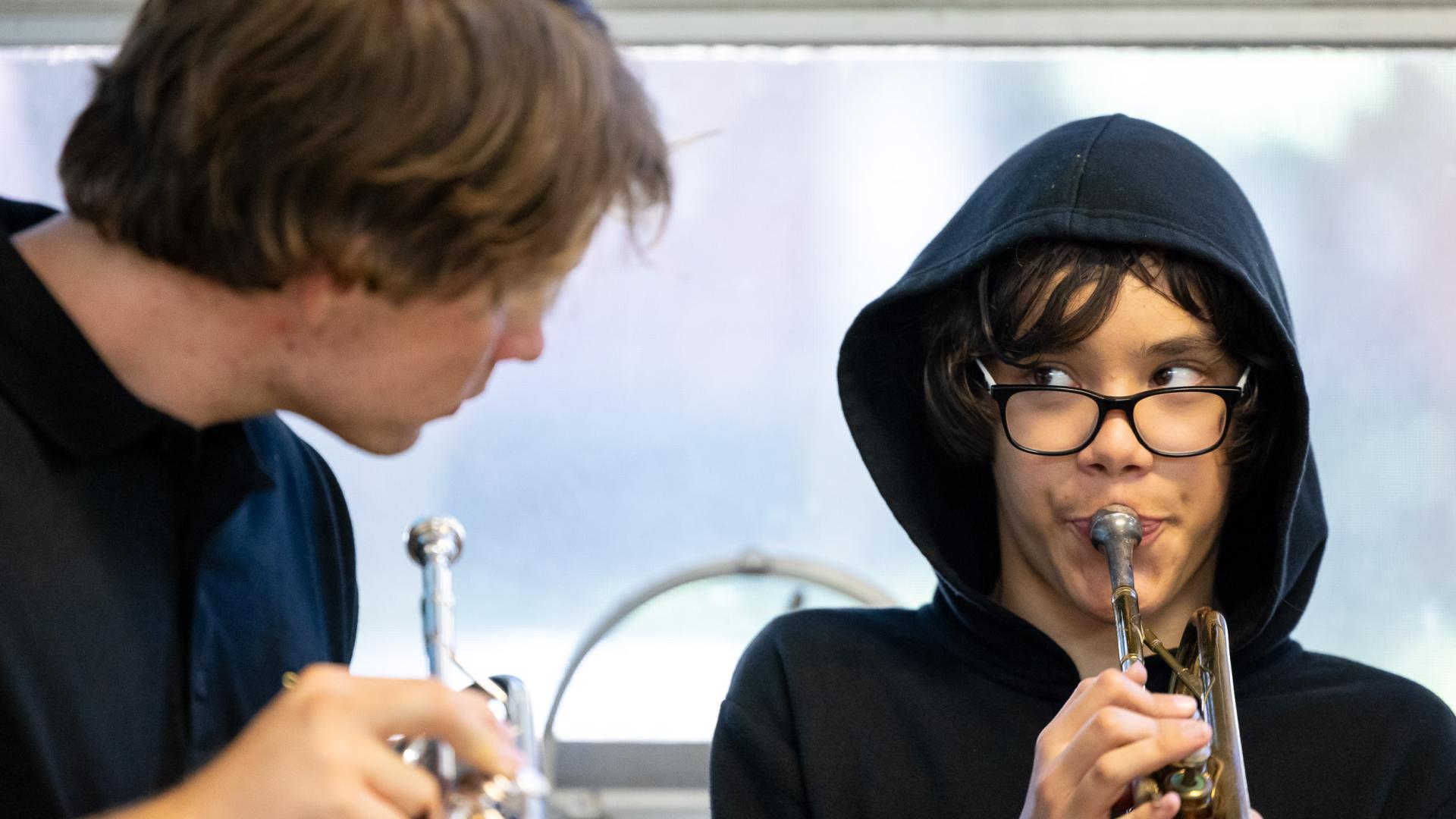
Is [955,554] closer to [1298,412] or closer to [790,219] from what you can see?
[1298,412]

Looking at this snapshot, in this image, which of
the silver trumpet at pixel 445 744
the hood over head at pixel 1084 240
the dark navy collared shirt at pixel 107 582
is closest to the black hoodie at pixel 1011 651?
the hood over head at pixel 1084 240

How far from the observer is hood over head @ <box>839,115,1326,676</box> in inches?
59.1

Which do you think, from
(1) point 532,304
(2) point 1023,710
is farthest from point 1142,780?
(1) point 532,304

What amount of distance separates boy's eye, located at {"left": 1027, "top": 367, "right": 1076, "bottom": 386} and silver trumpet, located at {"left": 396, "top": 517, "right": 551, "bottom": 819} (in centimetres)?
60

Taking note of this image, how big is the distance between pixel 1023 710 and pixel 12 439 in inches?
39.6

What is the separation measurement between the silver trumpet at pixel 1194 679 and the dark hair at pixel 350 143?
639mm

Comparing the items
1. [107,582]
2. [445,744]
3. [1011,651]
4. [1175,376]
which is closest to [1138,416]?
[1175,376]

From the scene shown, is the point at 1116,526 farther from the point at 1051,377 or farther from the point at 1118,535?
the point at 1051,377

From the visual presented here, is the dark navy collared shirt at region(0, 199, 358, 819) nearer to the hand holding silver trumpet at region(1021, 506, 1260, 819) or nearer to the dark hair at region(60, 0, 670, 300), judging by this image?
the dark hair at region(60, 0, 670, 300)

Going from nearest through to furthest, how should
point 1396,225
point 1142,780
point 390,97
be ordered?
1. point 390,97
2. point 1142,780
3. point 1396,225

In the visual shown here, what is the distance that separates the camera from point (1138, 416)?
1.46 metres

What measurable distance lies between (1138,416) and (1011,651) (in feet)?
1.00

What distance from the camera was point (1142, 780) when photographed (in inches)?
51.7

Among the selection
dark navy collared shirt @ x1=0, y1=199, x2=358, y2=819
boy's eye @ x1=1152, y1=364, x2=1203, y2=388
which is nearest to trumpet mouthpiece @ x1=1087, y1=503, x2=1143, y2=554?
boy's eye @ x1=1152, y1=364, x2=1203, y2=388
